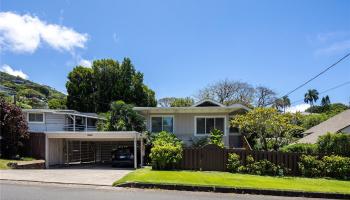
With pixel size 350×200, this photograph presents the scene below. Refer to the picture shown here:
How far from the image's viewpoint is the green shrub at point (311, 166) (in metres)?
21.7

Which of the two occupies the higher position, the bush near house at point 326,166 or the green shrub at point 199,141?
the green shrub at point 199,141

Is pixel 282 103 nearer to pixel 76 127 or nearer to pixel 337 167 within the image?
pixel 76 127

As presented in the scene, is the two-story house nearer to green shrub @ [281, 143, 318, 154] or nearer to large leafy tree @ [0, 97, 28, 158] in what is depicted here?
large leafy tree @ [0, 97, 28, 158]

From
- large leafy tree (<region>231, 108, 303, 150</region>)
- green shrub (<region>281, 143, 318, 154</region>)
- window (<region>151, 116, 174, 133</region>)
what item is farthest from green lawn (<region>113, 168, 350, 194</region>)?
window (<region>151, 116, 174, 133</region>)

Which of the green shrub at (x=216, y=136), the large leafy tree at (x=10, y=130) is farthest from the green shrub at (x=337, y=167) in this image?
the large leafy tree at (x=10, y=130)

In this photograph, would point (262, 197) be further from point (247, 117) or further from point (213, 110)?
point (213, 110)

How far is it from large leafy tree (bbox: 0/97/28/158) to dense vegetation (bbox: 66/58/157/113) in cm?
2525

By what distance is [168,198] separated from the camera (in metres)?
13.6

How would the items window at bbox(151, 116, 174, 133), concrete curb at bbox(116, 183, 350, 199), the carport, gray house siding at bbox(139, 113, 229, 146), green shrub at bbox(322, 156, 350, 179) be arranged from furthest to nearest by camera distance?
window at bbox(151, 116, 174, 133), gray house siding at bbox(139, 113, 229, 146), the carport, green shrub at bbox(322, 156, 350, 179), concrete curb at bbox(116, 183, 350, 199)

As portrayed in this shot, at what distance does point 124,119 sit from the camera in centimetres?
3031

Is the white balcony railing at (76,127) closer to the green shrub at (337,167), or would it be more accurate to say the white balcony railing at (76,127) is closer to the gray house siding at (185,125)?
the gray house siding at (185,125)

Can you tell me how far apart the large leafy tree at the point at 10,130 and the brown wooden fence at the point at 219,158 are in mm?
10785

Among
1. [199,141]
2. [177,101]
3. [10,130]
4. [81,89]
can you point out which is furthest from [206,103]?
Answer: [177,101]

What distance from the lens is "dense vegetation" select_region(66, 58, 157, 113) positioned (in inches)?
2064
